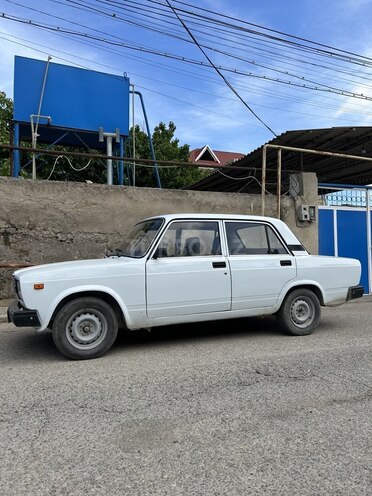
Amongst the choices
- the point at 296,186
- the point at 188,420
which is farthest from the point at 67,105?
the point at 188,420

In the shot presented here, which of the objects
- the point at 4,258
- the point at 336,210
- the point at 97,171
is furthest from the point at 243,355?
the point at 97,171

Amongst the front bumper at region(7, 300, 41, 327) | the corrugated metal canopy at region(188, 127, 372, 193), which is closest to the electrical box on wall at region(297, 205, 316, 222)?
the corrugated metal canopy at region(188, 127, 372, 193)

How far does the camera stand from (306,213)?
10555 mm

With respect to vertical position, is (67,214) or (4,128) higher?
(4,128)

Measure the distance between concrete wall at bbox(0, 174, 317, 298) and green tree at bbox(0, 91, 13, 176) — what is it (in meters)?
11.9

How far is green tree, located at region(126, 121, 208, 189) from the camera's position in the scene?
68.9 feet

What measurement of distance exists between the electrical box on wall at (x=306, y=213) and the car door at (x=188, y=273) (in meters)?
5.24

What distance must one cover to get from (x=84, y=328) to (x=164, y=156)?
18376mm

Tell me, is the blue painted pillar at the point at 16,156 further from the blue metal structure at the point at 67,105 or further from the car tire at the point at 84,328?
the car tire at the point at 84,328

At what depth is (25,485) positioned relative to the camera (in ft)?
8.30

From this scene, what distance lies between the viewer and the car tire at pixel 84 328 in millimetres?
4883

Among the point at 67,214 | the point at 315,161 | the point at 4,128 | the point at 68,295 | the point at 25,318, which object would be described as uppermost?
the point at 4,128

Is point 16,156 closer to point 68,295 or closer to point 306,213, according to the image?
point 68,295

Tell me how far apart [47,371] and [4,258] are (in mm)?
4514
